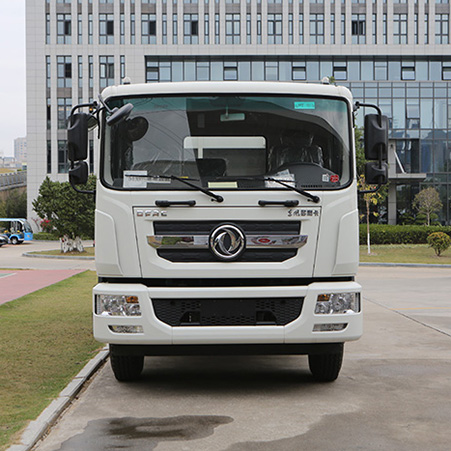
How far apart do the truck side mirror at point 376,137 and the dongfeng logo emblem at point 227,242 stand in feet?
5.22

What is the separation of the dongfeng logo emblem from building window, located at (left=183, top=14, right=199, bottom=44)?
6642 cm

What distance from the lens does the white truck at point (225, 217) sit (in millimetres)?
6777

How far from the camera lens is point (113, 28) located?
7181 cm

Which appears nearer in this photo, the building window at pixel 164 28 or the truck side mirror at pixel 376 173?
the truck side mirror at pixel 376 173

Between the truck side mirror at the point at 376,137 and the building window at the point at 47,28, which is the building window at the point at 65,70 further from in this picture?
the truck side mirror at the point at 376,137

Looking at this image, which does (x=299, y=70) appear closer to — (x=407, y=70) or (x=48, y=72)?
(x=407, y=70)

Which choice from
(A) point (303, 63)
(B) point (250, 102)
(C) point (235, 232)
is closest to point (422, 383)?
(C) point (235, 232)

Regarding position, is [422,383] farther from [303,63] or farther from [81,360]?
[303,63]

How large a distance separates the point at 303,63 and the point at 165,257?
215ft

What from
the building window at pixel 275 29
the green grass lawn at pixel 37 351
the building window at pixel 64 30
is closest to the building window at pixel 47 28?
the building window at pixel 64 30

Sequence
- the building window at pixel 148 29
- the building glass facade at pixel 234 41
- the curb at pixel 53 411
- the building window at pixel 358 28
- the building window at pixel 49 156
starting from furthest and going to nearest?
1. the building window at pixel 49 156
2. the building window at pixel 148 29
3. the building window at pixel 358 28
4. the building glass facade at pixel 234 41
5. the curb at pixel 53 411

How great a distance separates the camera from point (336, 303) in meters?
6.87

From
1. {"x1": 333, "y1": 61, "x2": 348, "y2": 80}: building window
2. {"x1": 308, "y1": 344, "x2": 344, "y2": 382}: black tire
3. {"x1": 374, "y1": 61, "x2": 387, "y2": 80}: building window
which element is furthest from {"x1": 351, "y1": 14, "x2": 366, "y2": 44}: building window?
{"x1": 308, "y1": 344, "x2": 344, "y2": 382}: black tire

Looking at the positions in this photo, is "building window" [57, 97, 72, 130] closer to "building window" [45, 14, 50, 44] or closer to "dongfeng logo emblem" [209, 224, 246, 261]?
"building window" [45, 14, 50, 44]
